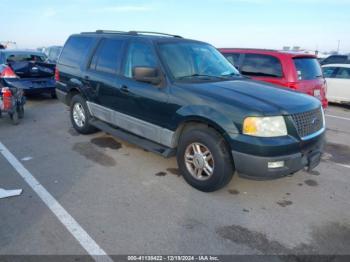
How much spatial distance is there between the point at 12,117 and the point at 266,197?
19.5 ft

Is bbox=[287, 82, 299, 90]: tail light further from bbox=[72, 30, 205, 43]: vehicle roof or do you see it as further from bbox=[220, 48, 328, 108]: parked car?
bbox=[72, 30, 205, 43]: vehicle roof

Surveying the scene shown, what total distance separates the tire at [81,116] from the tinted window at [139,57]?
1564 mm

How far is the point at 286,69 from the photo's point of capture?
677 cm

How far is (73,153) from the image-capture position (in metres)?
5.30

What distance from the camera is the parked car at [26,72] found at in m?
8.79

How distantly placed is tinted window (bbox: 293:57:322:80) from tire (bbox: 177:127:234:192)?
13.1 ft

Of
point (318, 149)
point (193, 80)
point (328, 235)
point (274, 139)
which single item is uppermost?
point (193, 80)

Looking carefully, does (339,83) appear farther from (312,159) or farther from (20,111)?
(20,111)

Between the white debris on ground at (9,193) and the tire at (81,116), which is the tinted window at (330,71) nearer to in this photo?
the tire at (81,116)

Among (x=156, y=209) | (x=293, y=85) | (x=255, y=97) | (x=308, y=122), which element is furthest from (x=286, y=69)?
(x=156, y=209)

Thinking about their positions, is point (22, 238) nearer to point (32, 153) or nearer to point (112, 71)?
point (32, 153)

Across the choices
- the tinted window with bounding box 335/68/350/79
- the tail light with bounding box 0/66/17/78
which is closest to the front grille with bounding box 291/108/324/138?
the tinted window with bounding box 335/68/350/79

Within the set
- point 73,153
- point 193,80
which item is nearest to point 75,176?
point 73,153

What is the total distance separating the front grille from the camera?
144 inches
